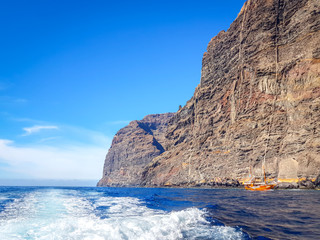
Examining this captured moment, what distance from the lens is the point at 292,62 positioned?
66.7 m

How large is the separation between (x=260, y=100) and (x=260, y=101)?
0.35m

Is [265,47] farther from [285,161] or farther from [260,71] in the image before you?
[285,161]

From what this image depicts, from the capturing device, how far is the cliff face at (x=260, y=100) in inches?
2344

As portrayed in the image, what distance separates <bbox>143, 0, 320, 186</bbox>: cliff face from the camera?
A: 59.5 m

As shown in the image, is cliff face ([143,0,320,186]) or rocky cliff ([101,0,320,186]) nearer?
rocky cliff ([101,0,320,186])

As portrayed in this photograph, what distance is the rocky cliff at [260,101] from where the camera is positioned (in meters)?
59.4

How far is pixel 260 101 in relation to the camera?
7438 cm

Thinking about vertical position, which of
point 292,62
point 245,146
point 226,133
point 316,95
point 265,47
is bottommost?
point 245,146

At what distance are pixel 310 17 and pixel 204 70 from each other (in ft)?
182

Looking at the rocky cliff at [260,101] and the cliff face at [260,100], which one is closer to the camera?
the rocky cliff at [260,101]

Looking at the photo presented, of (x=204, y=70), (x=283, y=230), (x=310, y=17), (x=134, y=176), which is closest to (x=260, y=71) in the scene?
(x=310, y=17)

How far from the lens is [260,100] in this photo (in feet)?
244

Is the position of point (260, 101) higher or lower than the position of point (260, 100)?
lower

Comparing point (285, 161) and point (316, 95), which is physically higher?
point (316, 95)
